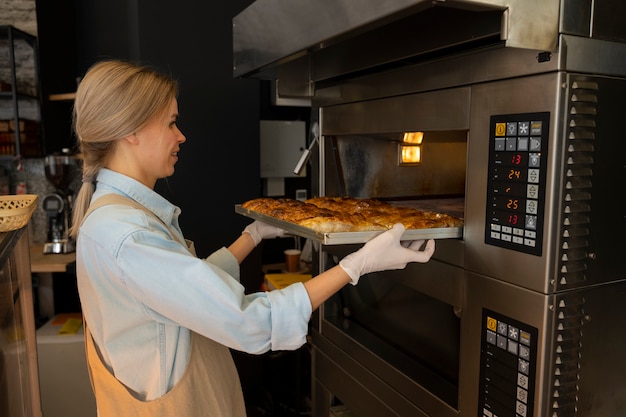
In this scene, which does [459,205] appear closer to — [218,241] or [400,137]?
[400,137]

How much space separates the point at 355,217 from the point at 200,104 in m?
2.09

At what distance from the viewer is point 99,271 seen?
117cm

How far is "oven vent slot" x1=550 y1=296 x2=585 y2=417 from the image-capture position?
0.97m

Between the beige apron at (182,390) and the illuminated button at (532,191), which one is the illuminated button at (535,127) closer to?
the illuminated button at (532,191)

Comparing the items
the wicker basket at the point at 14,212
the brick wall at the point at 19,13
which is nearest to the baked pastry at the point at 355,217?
the wicker basket at the point at 14,212

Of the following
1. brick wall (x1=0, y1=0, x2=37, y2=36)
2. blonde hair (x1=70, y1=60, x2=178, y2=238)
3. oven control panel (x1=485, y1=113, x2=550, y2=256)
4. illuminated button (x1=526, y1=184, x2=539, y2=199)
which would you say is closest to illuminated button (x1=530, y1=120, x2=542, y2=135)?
oven control panel (x1=485, y1=113, x2=550, y2=256)

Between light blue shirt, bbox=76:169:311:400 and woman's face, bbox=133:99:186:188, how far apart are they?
62 millimetres

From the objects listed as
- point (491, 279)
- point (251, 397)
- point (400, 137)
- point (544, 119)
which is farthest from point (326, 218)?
point (251, 397)

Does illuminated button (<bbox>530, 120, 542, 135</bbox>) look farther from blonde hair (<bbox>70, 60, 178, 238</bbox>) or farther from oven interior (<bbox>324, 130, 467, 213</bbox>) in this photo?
blonde hair (<bbox>70, 60, 178, 238</bbox>)

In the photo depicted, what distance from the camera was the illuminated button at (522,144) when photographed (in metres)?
0.97

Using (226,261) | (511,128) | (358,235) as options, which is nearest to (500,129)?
(511,128)

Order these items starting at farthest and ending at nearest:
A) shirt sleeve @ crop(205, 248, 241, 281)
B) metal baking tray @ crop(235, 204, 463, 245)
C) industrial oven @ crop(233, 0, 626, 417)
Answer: shirt sleeve @ crop(205, 248, 241, 281) < metal baking tray @ crop(235, 204, 463, 245) < industrial oven @ crop(233, 0, 626, 417)

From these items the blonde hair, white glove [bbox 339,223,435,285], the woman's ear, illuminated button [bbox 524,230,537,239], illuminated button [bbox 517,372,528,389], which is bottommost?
illuminated button [bbox 517,372,528,389]

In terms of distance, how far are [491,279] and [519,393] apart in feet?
0.78
